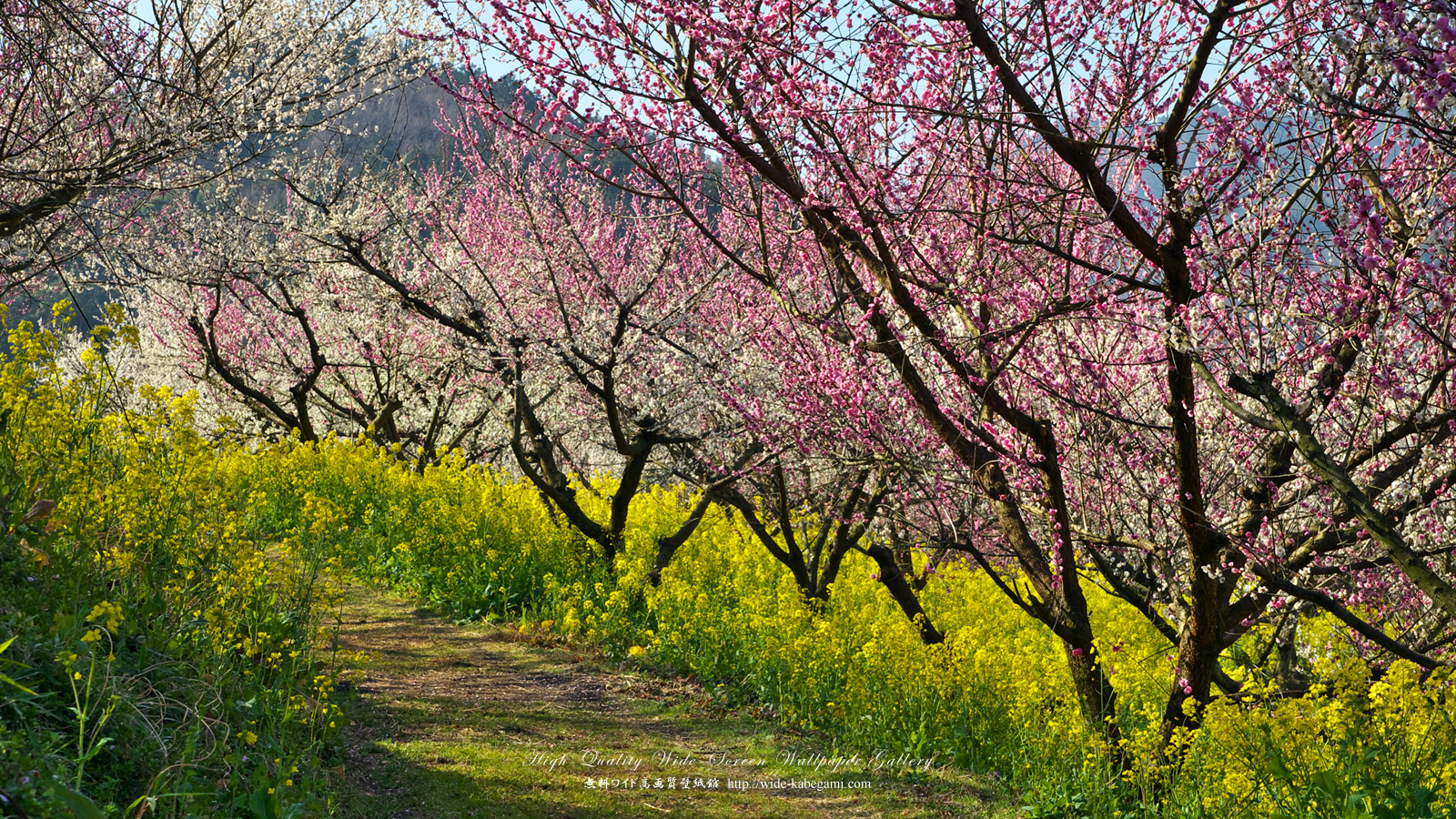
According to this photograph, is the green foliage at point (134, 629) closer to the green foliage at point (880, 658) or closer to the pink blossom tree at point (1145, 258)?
the green foliage at point (880, 658)

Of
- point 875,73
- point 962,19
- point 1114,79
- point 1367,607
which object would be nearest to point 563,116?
point 875,73

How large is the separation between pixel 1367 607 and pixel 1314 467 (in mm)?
3805

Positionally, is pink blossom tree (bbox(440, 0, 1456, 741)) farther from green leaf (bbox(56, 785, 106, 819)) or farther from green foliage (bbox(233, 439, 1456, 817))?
green leaf (bbox(56, 785, 106, 819))

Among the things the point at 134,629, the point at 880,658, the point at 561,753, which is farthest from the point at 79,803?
the point at 880,658

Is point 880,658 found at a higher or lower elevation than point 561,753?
higher

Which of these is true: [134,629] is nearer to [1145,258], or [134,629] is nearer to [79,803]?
[79,803]

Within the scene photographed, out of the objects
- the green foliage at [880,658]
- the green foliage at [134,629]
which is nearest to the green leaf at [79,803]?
the green foliage at [134,629]

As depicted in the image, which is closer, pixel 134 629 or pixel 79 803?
pixel 79 803

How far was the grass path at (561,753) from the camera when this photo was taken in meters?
5.11

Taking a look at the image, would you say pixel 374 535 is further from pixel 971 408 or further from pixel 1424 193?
pixel 1424 193

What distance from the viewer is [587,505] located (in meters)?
12.7

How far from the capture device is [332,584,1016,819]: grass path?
201 inches

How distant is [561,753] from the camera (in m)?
6.00

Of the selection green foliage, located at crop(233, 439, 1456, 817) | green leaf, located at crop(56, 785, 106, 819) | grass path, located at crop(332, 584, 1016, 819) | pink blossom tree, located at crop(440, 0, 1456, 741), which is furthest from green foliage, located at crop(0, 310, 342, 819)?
pink blossom tree, located at crop(440, 0, 1456, 741)
